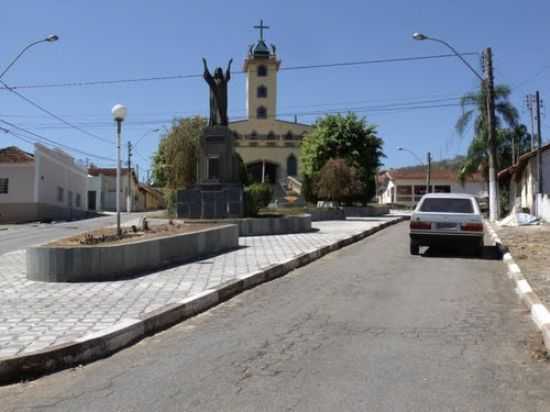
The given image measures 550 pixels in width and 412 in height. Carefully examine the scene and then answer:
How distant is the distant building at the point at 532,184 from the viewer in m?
30.5

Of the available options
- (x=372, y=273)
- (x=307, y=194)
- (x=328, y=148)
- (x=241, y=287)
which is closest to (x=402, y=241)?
(x=372, y=273)

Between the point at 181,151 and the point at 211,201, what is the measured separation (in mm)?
17563

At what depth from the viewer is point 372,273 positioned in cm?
1298

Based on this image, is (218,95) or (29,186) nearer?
(218,95)

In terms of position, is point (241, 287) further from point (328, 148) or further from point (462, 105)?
point (328, 148)

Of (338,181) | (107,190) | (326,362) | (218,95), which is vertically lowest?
(326,362)

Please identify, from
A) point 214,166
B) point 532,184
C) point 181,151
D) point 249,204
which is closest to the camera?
point 214,166

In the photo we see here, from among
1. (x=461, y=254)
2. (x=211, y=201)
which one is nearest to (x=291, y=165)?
(x=211, y=201)

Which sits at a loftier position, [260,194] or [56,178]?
[56,178]

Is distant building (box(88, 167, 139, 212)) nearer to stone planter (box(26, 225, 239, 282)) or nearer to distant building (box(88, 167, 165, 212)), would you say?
distant building (box(88, 167, 165, 212))

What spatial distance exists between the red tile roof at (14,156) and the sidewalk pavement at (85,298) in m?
30.6

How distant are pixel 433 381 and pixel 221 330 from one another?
9.86ft

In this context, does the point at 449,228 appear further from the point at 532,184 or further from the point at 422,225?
the point at 532,184

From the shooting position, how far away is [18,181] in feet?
142
